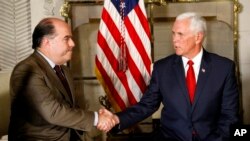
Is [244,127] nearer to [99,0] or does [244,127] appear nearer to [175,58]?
[175,58]

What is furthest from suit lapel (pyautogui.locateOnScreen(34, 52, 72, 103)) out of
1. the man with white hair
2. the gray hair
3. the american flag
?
the american flag

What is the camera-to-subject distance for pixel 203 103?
2.38 meters

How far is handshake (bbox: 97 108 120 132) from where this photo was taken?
7.50 ft

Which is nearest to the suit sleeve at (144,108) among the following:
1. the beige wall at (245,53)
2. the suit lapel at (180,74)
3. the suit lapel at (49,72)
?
the suit lapel at (180,74)

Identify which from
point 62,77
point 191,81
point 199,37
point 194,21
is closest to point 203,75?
point 191,81

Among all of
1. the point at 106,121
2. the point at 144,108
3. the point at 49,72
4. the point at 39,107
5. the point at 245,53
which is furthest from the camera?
the point at 245,53

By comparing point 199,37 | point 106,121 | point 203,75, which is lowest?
point 106,121

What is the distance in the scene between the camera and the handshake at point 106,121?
90.0 inches

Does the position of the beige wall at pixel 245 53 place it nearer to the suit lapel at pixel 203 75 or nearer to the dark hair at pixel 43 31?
the suit lapel at pixel 203 75

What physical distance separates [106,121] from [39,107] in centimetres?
47

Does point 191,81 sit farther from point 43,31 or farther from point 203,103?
point 43,31

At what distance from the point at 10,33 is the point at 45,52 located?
176 centimetres

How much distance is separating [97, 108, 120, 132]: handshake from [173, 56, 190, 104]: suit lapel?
1.59 feet

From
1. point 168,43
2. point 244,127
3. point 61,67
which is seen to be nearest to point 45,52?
point 61,67
